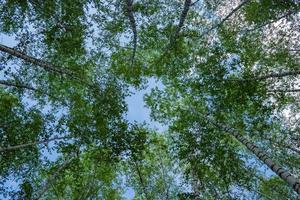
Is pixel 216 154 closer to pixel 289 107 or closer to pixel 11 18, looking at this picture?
pixel 289 107

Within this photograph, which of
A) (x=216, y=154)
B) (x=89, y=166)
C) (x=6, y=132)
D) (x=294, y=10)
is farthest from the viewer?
(x=89, y=166)

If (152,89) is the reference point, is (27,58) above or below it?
below

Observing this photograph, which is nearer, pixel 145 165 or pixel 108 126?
pixel 108 126

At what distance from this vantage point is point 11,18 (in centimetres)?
1309

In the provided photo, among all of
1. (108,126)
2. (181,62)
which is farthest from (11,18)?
(181,62)

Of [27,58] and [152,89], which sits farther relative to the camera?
[152,89]

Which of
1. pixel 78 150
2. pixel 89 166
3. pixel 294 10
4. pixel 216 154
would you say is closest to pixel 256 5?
pixel 294 10

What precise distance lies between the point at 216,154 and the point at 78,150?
4.95m

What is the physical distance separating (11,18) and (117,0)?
3.96 metres

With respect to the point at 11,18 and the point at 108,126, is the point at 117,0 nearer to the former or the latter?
the point at 11,18

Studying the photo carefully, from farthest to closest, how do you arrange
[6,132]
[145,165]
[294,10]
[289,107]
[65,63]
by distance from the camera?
1. [145,165]
2. [289,107]
3. [65,63]
4. [294,10]
5. [6,132]

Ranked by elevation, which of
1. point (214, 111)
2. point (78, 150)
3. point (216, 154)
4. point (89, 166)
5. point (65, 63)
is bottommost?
point (216, 154)

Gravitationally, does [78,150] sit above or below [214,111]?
below

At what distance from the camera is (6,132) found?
12.7 meters
